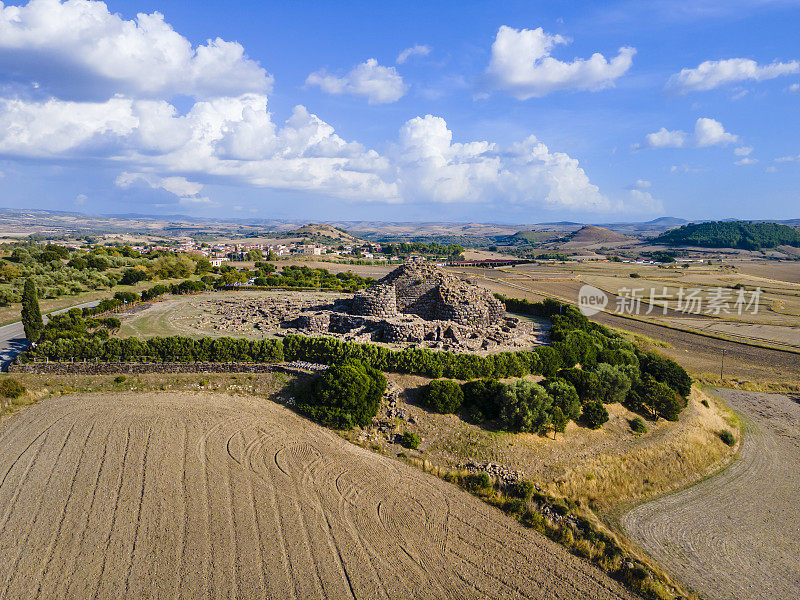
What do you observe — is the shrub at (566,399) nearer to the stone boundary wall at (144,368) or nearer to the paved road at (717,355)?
the stone boundary wall at (144,368)

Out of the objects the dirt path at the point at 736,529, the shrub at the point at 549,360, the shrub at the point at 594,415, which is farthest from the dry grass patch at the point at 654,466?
the shrub at the point at 549,360

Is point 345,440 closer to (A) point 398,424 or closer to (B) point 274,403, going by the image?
(A) point 398,424

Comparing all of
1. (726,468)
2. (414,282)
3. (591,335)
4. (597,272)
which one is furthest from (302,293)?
(597,272)

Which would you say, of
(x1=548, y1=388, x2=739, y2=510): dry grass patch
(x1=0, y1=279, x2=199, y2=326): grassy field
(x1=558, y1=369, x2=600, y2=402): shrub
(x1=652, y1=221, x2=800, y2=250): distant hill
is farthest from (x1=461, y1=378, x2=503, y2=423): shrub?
(x1=652, y1=221, x2=800, y2=250): distant hill

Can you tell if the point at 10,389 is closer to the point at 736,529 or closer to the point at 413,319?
the point at 413,319

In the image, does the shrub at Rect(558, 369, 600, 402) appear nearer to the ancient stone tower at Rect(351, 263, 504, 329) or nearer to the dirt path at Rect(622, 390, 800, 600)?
the dirt path at Rect(622, 390, 800, 600)
